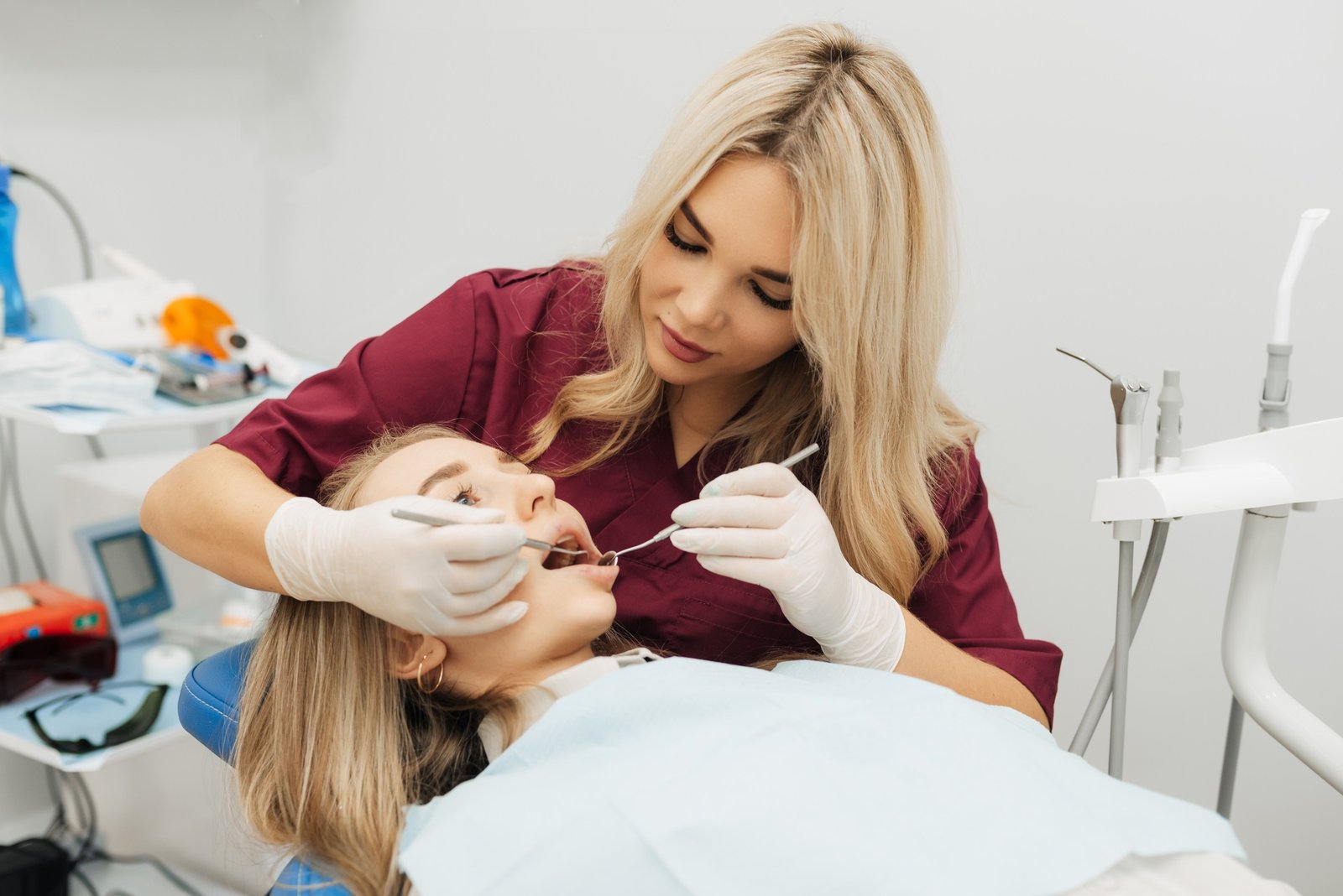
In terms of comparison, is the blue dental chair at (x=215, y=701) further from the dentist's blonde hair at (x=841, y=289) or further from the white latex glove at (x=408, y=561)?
the dentist's blonde hair at (x=841, y=289)

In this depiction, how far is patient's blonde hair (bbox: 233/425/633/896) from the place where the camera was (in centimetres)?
105

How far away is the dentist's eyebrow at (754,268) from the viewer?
3.66 ft

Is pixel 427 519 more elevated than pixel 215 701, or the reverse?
pixel 427 519

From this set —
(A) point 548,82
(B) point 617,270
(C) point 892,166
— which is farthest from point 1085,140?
(A) point 548,82

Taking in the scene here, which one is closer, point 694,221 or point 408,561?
point 408,561

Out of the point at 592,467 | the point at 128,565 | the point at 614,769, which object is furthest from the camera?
the point at 128,565

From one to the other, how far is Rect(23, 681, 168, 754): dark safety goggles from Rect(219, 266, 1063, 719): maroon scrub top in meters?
0.61

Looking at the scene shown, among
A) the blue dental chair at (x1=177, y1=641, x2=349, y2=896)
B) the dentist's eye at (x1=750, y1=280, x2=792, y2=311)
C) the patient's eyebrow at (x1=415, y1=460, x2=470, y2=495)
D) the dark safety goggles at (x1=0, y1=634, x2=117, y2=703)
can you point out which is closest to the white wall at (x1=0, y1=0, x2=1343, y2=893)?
the dark safety goggles at (x1=0, y1=634, x2=117, y2=703)

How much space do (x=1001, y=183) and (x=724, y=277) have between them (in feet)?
2.64

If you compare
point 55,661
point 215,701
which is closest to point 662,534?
point 215,701

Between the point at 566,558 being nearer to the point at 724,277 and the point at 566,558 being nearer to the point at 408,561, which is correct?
the point at 408,561

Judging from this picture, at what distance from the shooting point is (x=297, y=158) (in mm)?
2389

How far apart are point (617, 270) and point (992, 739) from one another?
2.21ft

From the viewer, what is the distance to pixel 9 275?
182 centimetres
